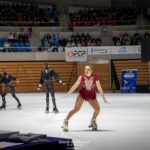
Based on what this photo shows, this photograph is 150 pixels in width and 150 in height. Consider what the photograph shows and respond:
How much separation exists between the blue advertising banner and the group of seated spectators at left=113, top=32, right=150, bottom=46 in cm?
291

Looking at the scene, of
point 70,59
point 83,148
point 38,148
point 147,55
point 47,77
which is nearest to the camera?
point 38,148

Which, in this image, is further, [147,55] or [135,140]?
[147,55]

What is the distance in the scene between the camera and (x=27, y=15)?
37156 mm

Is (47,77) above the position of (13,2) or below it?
below

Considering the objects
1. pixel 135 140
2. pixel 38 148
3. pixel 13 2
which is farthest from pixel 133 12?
pixel 38 148

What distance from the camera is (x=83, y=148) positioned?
360 inches

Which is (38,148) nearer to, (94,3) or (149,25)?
(149,25)

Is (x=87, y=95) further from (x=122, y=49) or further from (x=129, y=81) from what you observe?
(x=122, y=49)

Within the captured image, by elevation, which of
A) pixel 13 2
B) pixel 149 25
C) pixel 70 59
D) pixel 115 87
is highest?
pixel 13 2

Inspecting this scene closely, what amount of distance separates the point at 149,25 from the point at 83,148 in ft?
90.5

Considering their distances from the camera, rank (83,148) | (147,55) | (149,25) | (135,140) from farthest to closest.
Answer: (149,25), (147,55), (135,140), (83,148)

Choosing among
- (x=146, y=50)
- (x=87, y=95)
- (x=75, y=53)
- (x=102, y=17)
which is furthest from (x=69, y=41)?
(x=87, y=95)

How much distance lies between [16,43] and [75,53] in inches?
184

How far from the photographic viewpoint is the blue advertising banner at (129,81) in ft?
103
